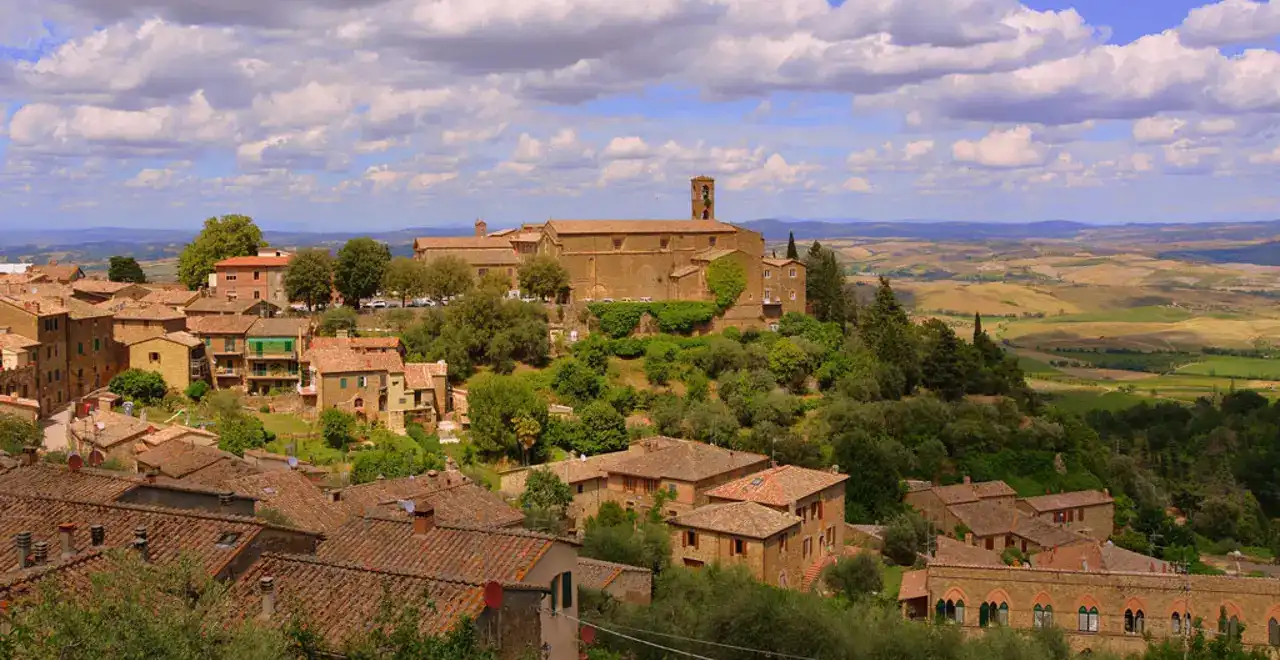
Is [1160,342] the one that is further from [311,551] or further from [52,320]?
[311,551]

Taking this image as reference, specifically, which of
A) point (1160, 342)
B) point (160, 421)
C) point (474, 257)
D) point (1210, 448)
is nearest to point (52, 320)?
point (160, 421)

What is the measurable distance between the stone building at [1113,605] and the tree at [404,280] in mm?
27461

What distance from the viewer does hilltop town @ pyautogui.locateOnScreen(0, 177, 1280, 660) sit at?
45.5ft

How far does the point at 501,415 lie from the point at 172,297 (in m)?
17.7

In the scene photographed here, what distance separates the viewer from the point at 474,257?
2202 inches

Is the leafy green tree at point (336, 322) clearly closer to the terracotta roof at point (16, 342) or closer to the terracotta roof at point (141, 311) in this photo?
the terracotta roof at point (141, 311)

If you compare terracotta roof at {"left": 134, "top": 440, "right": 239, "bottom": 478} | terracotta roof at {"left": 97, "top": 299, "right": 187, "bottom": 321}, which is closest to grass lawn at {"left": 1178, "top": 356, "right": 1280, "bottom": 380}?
terracotta roof at {"left": 97, "top": 299, "right": 187, "bottom": 321}

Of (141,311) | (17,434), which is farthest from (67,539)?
(141,311)

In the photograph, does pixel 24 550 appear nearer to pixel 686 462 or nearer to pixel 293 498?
pixel 293 498

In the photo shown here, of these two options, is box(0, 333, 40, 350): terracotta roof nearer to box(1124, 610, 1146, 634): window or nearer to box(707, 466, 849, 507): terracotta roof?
box(707, 466, 849, 507): terracotta roof

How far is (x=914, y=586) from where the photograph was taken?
110ft

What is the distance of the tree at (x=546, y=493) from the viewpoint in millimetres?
34094

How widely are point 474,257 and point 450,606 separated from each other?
44155mm

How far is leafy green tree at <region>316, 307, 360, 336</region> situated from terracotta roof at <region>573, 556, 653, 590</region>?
1031 inches
